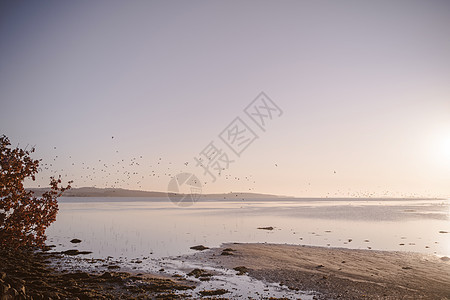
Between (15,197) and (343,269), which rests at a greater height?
(15,197)

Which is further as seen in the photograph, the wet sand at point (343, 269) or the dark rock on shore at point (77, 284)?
the wet sand at point (343, 269)

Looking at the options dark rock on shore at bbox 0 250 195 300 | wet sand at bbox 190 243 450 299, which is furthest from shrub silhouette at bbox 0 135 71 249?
wet sand at bbox 190 243 450 299

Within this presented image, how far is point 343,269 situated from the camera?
24.9 meters

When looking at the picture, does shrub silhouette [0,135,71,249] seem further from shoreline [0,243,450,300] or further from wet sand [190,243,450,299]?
wet sand [190,243,450,299]

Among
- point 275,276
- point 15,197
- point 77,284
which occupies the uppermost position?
point 15,197

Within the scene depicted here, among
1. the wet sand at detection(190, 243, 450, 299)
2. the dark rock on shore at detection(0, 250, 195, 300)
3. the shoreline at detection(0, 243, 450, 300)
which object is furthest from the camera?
the wet sand at detection(190, 243, 450, 299)

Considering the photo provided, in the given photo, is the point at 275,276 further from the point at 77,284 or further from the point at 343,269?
the point at 77,284

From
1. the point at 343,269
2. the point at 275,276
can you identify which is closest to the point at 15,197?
the point at 275,276

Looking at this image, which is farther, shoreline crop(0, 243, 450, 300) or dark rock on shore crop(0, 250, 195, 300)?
shoreline crop(0, 243, 450, 300)

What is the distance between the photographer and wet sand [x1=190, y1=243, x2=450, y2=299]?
19.5 meters

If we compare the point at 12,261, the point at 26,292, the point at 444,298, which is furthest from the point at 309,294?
the point at 12,261

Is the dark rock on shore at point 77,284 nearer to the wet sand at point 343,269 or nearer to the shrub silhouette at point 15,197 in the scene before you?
the shrub silhouette at point 15,197

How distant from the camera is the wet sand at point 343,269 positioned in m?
19.5

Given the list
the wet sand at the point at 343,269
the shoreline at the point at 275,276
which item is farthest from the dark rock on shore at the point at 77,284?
the wet sand at the point at 343,269
